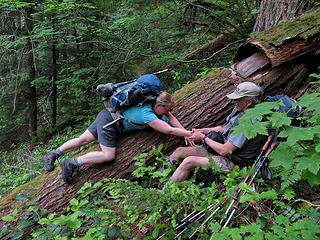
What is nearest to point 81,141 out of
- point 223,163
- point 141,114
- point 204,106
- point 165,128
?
point 141,114

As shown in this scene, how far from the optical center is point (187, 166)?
3.18m

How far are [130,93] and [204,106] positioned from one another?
4.54 feet

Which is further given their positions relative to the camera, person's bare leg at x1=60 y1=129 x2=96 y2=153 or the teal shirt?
person's bare leg at x1=60 y1=129 x2=96 y2=153

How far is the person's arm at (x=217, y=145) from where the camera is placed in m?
3.18

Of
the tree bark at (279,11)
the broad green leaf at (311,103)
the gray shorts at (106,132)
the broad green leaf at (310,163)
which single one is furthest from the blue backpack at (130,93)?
the tree bark at (279,11)

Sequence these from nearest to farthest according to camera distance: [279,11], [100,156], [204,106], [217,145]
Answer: [217,145], [100,156], [204,106], [279,11]

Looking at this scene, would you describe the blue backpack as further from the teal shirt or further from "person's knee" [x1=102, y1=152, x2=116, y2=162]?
"person's knee" [x1=102, y1=152, x2=116, y2=162]

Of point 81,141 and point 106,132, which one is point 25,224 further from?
point 106,132

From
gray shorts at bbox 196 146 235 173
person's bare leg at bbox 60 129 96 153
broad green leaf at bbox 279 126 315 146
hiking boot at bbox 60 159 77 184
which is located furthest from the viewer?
person's bare leg at bbox 60 129 96 153

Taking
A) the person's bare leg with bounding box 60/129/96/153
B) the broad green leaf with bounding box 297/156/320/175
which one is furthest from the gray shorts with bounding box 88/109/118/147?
the broad green leaf with bounding box 297/156/320/175

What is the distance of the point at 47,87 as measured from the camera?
10281 mm

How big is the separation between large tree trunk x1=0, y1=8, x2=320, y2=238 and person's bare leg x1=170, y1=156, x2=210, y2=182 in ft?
2.25

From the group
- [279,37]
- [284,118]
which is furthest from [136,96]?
[279,37]

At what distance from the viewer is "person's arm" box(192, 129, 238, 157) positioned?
318 cm
